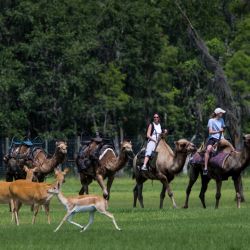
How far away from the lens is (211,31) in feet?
214

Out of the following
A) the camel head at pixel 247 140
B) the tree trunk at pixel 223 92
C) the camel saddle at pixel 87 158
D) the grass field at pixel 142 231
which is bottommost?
the grass field at pixel 142 231

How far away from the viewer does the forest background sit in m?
63.5

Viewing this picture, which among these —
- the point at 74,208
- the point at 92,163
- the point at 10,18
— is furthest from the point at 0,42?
the point at 74,208

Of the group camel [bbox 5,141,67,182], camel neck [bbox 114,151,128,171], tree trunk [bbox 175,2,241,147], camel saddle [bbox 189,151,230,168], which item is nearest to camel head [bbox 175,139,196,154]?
camel saddle [bbox 189,151,230,168]

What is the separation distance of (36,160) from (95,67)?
28626 millimetres

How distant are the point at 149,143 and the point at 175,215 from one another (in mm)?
6465

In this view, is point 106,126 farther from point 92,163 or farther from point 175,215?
point 175,215

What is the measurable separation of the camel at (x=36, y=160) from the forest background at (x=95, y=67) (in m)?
24.9

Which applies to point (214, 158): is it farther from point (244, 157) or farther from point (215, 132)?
point (244, 157)

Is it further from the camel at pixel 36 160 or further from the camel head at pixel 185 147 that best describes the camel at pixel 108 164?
the camel head at pixel 185 147

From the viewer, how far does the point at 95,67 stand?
6406cm

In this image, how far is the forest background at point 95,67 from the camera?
63469mm

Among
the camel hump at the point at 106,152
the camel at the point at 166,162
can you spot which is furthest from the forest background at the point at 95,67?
the camel at the point at 166,162

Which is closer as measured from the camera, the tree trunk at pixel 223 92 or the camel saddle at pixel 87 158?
the camel saddle at pixel 87 158
